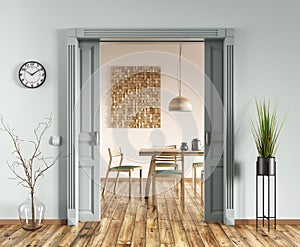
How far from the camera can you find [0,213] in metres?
4.81

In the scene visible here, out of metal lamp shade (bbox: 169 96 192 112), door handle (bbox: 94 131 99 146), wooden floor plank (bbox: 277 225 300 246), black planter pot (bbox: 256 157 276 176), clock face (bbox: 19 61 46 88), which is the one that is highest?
clock face (bbox: 19 61 46 88)

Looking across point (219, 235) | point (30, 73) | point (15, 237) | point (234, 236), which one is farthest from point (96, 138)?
point (234, 236)

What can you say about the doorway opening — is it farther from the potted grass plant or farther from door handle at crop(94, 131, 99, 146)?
the potted grass plant

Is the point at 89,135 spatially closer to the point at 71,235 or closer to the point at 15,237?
the point at 71,235

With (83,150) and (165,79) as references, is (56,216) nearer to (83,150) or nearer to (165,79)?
(83,150)

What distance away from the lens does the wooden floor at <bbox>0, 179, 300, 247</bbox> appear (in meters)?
4.04

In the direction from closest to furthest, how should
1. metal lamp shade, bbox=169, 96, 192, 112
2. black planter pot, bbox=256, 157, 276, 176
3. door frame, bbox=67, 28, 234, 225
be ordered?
black planter pot, bbox=256, 157, 276, 176, door frame, bbox=67, 28, 234, 225, metal lamp shade, bbox=169, 96, 192, 112

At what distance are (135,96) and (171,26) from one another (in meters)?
3.92

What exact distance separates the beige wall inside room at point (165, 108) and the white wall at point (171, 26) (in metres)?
3.60

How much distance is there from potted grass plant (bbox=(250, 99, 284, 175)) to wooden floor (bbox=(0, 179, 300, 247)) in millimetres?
647

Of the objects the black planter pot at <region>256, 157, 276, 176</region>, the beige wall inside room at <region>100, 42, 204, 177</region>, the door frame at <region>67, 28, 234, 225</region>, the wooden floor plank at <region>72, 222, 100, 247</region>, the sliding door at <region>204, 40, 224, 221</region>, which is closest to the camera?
the wooden floor plank at <region>72, 222, 100, 247</region>

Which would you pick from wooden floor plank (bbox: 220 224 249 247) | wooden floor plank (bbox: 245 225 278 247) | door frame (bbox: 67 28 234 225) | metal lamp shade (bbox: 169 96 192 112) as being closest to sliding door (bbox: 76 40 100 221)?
door frame (bbox: 67 28 234 225)

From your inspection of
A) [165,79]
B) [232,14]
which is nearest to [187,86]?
[165,79]

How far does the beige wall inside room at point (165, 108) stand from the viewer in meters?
8.45
